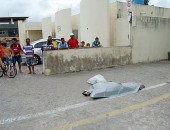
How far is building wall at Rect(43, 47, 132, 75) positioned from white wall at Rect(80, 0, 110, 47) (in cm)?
264

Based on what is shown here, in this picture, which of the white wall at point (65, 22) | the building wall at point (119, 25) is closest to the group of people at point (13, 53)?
the building wall at point (119, 25)

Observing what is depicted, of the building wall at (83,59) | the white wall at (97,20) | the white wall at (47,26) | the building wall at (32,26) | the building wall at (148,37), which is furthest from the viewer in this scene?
the building wall at (32,26)

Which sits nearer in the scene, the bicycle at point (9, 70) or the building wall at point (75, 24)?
the bicycle at point (9, 70)

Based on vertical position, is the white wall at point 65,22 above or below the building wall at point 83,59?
above

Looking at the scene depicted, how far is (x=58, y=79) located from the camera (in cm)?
1010

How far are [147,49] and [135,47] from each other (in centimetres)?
126

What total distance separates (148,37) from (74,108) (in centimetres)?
1048

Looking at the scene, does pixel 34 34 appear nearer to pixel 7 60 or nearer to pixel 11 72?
pixel 7 60

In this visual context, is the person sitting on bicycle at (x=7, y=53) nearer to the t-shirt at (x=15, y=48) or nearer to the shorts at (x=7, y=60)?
the shorts at (x=7, y=60)

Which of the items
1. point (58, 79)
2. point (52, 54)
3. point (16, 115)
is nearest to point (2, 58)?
point (52, 54)

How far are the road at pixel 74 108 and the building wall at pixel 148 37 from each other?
17.3ft

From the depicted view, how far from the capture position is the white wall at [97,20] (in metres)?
15.7

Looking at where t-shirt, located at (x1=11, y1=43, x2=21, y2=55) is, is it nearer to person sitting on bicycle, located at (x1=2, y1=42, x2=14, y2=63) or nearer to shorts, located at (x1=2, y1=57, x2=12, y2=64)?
person sitting on bicycle, located at (x1=2, y1=42, x2=14, y2=63)

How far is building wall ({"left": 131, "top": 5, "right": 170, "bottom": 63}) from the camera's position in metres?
14.5
